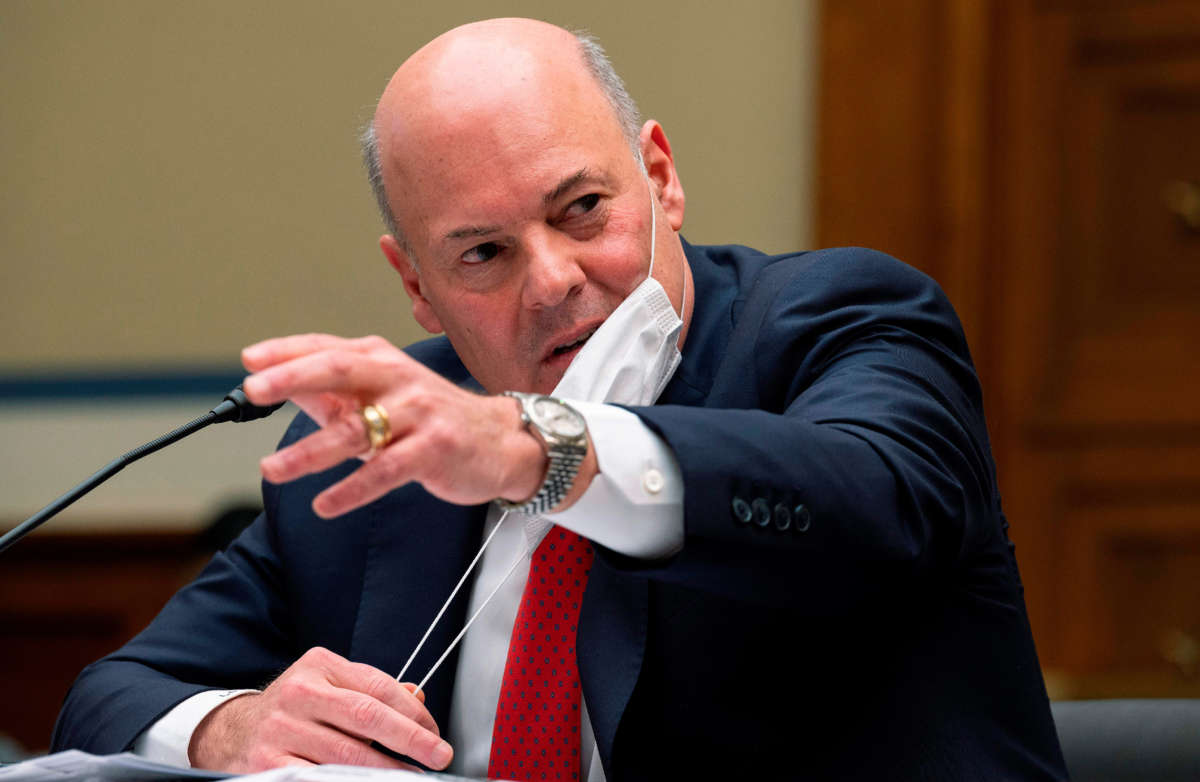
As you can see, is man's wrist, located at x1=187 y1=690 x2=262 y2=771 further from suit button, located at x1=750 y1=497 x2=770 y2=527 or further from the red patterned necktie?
suit button, located at x1=750 y1=497 x2=770 y2=527

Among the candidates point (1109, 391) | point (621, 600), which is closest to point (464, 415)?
point (621, 600)

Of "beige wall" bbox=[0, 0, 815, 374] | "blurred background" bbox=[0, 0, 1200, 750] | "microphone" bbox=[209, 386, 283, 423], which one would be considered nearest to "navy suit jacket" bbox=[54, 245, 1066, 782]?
"microphone" bbox=[209, 386, 283, 423]

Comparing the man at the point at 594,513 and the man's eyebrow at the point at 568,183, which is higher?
the man's eyebrow at the point at 568,183

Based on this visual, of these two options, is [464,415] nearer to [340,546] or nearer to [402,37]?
[340,546]

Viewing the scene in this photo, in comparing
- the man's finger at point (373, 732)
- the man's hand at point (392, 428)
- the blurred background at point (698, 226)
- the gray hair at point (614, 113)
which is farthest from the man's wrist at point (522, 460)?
the blurred background at point (698, 226)

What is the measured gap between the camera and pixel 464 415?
88 cm

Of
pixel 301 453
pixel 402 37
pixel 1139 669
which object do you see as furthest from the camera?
pixel 402 37

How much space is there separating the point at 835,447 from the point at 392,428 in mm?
366

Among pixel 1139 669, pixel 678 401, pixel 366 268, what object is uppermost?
pixel 678 401

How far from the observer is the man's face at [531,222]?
4.60 ft

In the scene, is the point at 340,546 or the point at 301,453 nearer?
the point at 301,453

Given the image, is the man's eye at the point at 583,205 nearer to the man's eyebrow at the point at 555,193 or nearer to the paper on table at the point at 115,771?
the man's eyebrow at the point at 555,193

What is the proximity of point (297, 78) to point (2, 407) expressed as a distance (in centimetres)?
120

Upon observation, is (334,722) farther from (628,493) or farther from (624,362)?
(624,362)
